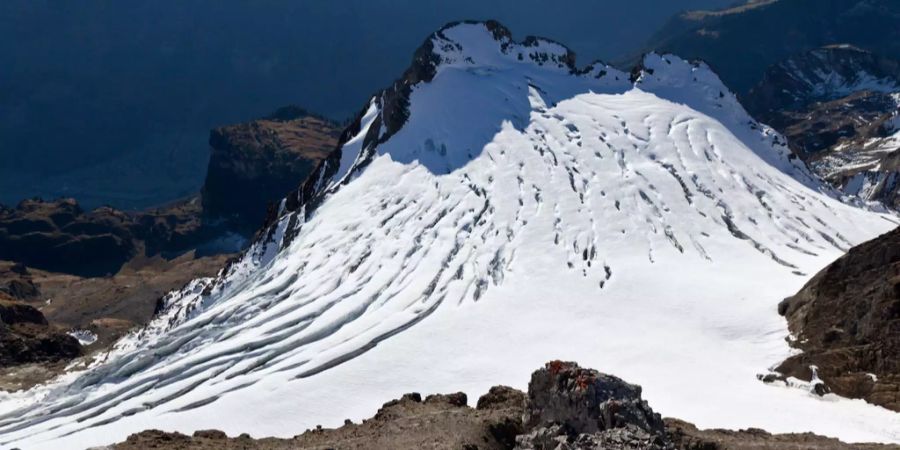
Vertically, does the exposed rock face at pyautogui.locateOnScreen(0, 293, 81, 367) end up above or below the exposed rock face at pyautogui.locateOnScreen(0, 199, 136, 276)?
below

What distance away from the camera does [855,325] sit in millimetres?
34281

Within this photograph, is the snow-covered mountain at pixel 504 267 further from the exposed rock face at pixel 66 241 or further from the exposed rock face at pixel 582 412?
the exposed rock face at pixel 66 241

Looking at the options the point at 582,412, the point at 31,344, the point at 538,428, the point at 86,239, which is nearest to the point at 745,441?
the point at 582,412

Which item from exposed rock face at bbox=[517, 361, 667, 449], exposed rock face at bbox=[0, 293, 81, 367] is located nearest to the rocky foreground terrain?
exposed rock face at bbox=[517, 361, 667, 449]

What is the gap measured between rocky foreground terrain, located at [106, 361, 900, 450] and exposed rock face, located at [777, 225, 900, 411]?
274 inches

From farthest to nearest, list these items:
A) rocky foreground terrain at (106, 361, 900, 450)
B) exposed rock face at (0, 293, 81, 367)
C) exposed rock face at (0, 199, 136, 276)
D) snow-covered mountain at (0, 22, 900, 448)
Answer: exposed rock face at (0, 199, 136, 276) < exposed rock face at (0, 293, 81, 367) < snow-covered mountain at (0, 22, 900, 448) < rocky foreground terrain at (106, 361, 900, 450)

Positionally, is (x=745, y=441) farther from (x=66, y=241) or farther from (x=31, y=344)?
(x=66, y=241)

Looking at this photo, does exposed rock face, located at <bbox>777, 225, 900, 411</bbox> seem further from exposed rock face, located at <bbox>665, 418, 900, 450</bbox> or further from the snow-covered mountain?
exposed rock face, located at <bbox>665, 418, 900, 450</bbox>

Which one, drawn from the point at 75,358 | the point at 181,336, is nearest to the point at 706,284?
the point at 181,336

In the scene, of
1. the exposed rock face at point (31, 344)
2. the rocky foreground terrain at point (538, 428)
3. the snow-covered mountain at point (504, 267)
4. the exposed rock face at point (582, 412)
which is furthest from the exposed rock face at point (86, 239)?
the exposed rock face at point (582, 412)

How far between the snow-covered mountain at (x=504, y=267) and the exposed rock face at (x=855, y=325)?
1.03m

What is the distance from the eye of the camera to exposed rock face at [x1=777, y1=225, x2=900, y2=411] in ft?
102

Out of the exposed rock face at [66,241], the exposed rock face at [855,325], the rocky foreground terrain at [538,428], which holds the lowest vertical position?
the rocky foreground terrain at [538,428]

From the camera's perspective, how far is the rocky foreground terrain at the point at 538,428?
20.5 meters
